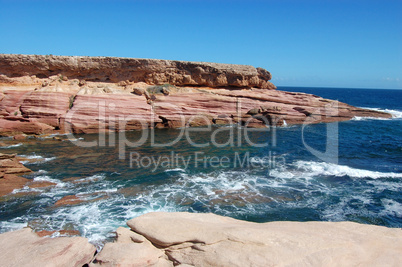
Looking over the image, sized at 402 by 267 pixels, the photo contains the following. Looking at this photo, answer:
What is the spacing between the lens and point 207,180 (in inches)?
483

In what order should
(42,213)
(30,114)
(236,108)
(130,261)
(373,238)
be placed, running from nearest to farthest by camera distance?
(130,261) < (373,238) < (42,213) < (30,114) < (236,108)

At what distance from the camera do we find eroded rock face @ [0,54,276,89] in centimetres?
2322

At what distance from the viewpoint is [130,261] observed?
187 inches

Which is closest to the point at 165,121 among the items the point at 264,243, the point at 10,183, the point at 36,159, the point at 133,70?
the point at 133,70

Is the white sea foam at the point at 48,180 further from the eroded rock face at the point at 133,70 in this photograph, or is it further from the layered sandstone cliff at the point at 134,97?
the eroded rock face at the point at 133,70

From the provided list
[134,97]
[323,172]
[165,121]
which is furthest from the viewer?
[165,121]

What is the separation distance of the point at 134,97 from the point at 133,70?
3823 mm

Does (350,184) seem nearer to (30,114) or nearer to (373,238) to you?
(373,238)

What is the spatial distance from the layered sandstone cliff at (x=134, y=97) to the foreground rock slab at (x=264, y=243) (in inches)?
683

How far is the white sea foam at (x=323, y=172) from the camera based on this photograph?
1307 centimetres

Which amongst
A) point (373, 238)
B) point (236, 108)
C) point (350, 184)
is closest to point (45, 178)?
point (373, 238)

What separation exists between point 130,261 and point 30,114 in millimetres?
19635

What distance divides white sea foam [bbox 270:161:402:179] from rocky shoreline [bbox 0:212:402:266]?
7191mm

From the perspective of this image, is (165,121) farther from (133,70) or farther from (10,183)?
(10,183)
